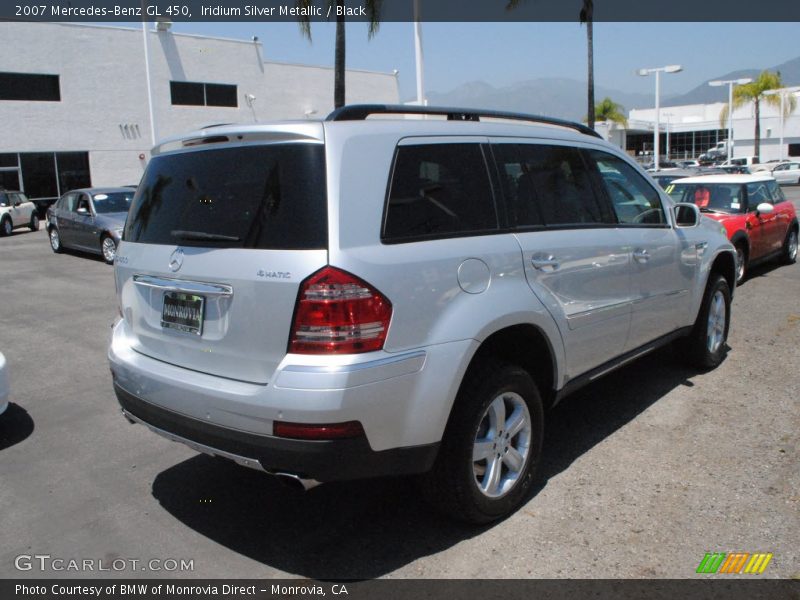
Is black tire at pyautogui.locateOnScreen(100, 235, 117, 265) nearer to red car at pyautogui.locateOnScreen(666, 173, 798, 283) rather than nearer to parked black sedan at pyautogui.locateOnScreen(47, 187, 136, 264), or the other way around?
parked black sedan at pyautogui.locateOnScreen(47, 187, 136, 264)

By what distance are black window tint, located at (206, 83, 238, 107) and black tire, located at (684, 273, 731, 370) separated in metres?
30.5

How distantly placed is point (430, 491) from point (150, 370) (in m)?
1.49

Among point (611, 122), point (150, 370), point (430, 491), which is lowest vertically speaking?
point (430, 491)

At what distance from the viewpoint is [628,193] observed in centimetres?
489

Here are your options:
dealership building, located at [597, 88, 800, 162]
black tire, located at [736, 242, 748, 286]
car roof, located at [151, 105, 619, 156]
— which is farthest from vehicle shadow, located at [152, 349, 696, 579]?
dealership building, located at [597, 88, 800, 162]

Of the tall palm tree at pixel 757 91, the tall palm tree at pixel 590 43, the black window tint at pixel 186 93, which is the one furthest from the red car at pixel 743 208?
the tall palm tree at pixel 757 91

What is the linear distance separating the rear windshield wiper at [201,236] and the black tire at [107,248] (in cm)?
1207

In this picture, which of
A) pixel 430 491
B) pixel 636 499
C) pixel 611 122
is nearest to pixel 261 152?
pixel 430 491

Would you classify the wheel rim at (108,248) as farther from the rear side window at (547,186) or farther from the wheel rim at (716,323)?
the rear side window at (547,186)

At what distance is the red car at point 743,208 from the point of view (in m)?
9.95

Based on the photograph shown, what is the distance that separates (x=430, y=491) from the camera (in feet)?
11.0

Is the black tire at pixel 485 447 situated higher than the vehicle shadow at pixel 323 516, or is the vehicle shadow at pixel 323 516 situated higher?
the black tire at pixel 485 447

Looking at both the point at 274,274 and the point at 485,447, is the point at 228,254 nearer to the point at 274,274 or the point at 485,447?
the point at 274,274

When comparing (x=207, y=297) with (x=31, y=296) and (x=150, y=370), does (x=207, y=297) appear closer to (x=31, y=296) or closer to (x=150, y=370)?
(x=150, y=370)
